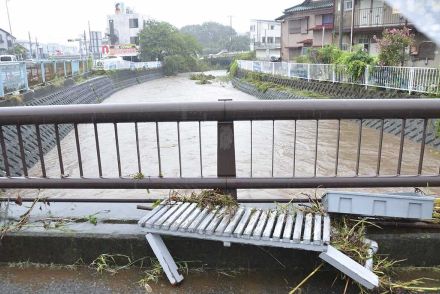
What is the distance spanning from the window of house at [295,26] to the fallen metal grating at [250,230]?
38.7 m

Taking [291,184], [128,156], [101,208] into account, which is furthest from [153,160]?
[291,184]

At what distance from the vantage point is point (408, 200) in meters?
2.59

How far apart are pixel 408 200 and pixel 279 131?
39.2 feet

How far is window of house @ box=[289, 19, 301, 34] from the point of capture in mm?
38916

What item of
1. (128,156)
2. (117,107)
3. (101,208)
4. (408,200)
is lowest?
(128,156)

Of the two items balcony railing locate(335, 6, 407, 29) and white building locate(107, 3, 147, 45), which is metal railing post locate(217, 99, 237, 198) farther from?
white building locate(107, 3, 147, 45)

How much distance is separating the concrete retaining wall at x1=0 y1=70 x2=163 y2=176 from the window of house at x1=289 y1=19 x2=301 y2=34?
16684 millimetres

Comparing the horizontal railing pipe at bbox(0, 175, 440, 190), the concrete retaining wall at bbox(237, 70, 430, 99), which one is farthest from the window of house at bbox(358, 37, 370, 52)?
the horizontal railing pipe at bbox(0, 175, 440, 190)

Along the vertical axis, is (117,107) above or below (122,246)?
above

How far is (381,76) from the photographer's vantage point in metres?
14.7

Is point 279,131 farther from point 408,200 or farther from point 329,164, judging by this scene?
point 408,200

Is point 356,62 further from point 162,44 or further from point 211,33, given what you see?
point 211,33

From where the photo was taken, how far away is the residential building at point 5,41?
59.9 m

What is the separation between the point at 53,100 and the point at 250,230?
55.2ft
